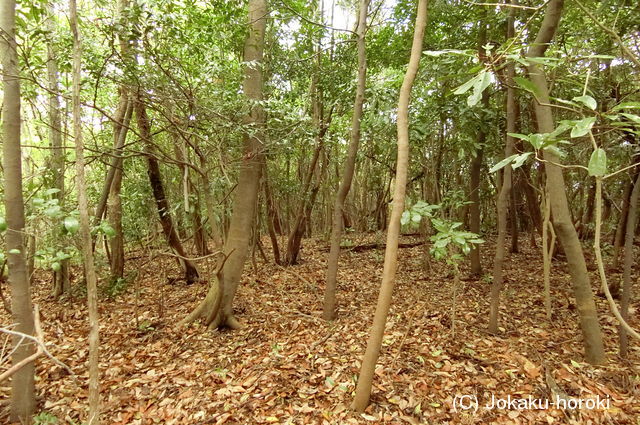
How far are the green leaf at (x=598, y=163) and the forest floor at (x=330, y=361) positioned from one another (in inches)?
Result: 106

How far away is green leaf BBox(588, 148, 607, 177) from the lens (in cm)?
155

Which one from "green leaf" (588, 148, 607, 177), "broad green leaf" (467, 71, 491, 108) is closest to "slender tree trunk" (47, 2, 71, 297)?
"broad green leaf" (467, 71, 491, 108)

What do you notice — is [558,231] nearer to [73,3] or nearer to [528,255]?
[73,3]

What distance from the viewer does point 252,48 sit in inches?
211

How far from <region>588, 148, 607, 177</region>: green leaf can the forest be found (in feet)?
0.05

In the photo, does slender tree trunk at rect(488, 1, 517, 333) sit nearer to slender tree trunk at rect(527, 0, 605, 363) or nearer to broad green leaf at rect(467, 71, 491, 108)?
slender tree trunk at rect(527, 0, 605, 363)

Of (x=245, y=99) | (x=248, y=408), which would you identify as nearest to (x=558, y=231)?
(x=248, y=408)

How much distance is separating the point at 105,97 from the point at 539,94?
27.2ft

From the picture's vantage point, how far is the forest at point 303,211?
3.04 meters

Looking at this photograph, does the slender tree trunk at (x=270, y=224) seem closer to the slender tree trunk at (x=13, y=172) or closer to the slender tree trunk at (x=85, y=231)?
the slender tree trunk at (x=13, y=172)

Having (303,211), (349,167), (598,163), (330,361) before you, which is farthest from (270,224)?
(598,163)

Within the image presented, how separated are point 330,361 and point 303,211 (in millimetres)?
4763

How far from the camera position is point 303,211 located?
859 cm

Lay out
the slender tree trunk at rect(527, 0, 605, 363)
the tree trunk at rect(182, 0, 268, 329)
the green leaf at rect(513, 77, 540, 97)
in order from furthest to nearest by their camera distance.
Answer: the tree trunk at rect(182, 0, 268, 329) → the slender tree trunk at rect(527, 0, 605, 363) → the green leaf at rect(513, 77, 540, 97)
